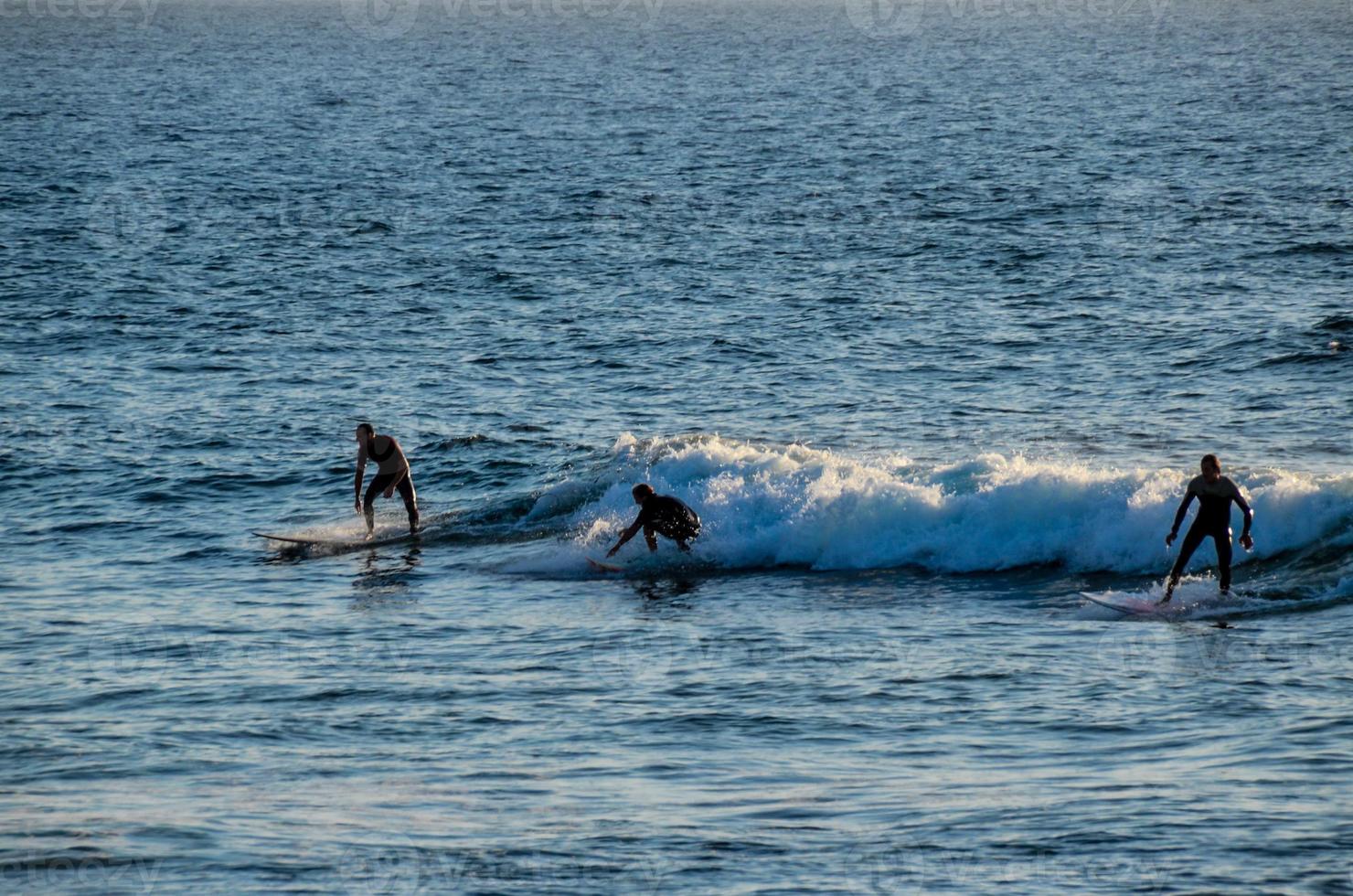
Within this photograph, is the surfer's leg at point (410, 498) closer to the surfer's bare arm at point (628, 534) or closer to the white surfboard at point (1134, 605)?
the surfer's bare arm at point (628, 534)

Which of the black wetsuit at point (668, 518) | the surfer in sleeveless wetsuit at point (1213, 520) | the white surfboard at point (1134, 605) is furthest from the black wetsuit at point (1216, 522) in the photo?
the black wetsuit at point (668, 518)

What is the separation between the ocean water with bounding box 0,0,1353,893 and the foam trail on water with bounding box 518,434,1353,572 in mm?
81

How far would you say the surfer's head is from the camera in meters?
21.7

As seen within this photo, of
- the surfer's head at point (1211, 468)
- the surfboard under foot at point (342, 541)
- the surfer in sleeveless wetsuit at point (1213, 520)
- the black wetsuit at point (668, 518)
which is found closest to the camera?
the surfer's head at point (1211, 468)

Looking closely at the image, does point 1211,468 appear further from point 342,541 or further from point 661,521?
point 342,541

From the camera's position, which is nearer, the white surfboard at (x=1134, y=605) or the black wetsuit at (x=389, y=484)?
the white surfboard at (x=1134, y=605)

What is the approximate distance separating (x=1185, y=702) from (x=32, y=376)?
27.8 meters

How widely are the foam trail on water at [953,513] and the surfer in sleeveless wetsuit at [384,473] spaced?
2.76 metres

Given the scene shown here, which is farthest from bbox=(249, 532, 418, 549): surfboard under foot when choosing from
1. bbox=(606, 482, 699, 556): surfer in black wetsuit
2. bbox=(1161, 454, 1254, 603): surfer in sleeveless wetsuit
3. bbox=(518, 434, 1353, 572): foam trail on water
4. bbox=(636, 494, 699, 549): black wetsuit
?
bbox=(1161, 454, 1254, 603): surfer in sleeveless wetsuit

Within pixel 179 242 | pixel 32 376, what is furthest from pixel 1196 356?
pixel 179 242

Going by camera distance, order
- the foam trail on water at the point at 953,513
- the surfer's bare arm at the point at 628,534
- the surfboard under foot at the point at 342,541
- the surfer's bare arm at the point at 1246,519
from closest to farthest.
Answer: the surfer's bare arm at the point at 1246,519 → the foam trail on water at the point at 953,513 → the surfer's bare arm at the point at 628,534 → the surfboard under foot at the point at 342,541

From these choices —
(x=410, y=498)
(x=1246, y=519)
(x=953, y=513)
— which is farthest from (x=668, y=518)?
(x=1246, y=519)

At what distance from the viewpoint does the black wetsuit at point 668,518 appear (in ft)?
83.6

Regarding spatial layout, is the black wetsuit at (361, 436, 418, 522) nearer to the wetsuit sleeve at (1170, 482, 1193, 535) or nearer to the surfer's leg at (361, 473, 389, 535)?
the surfer's leg at (361, 473, 389, 535)
